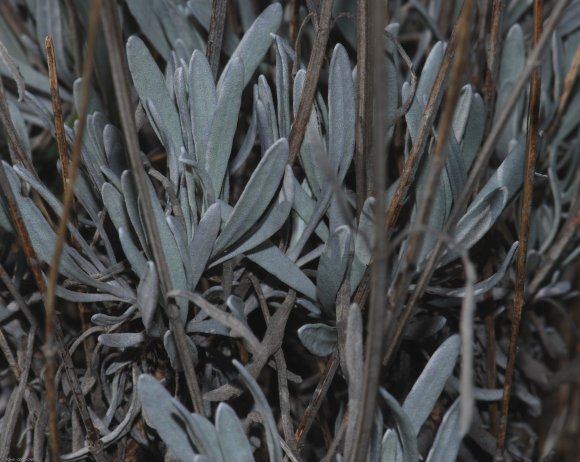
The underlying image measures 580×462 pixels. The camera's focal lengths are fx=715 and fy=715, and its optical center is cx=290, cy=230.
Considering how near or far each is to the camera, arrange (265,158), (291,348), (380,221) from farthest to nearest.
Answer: (291,348) → (265,158) → (380,221)

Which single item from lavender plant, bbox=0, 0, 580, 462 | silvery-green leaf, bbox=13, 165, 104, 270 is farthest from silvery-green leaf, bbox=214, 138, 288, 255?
silvery-green leaf, bbox=13, 165, 104, 270

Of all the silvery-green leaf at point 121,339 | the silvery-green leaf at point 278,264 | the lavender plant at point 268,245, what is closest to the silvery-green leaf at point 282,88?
the lavender plant at point 268,245

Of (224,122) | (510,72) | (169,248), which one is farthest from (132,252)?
(510,72)

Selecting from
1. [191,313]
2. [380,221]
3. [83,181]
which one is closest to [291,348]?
[191,313]

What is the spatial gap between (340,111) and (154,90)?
6.3 inches

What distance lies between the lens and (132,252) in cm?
56

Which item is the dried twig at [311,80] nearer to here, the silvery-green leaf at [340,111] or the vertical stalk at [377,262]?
the silvery-green leaf at [340,111]

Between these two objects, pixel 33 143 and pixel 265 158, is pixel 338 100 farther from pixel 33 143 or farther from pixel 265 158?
pixel 33 143

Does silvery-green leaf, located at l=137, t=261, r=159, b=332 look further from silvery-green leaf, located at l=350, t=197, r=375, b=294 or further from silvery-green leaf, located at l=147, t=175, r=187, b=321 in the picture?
silvery-green leaf, located at l=350, t=197, r=375, b=294

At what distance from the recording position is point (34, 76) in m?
0.83

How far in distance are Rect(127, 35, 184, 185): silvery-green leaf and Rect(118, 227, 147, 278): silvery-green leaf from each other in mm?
79

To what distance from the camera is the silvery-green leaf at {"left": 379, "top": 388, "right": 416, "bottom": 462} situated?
1.67 feet

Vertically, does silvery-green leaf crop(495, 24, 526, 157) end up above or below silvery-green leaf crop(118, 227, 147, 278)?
below

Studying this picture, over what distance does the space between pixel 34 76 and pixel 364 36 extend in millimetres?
441
